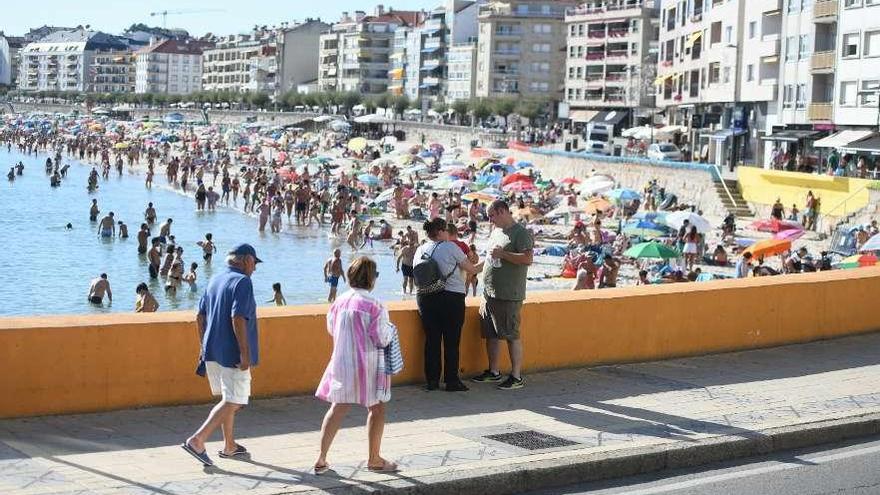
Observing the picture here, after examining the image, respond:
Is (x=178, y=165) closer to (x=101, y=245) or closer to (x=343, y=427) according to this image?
(x=101, y=245)

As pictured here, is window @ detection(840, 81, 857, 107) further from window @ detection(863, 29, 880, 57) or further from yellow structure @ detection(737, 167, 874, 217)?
yellow structure @ detection(737, 167, 874, 217)

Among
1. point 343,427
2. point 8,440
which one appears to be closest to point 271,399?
point 343,427

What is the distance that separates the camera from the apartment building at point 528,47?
399 feet

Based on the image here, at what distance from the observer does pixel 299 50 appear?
7347 inches

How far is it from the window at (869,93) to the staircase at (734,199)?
528 cm

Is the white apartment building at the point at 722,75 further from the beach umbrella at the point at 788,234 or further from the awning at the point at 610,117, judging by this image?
the beach umbrella at the point at 788,234

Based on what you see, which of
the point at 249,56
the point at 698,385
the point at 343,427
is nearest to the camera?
the point at 343,427

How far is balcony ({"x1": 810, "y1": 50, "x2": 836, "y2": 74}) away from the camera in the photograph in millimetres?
50781

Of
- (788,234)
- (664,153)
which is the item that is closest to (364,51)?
(664,153)

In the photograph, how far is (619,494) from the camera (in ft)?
25.1

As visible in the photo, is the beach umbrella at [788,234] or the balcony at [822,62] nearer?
the beach umbrella at [788,234]

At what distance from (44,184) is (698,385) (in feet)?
223

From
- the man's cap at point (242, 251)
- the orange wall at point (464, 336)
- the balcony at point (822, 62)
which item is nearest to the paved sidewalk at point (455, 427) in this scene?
the orange wall at point (464, 336)

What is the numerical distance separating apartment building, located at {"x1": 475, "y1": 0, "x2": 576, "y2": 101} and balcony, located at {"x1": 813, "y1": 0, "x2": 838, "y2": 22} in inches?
2731
